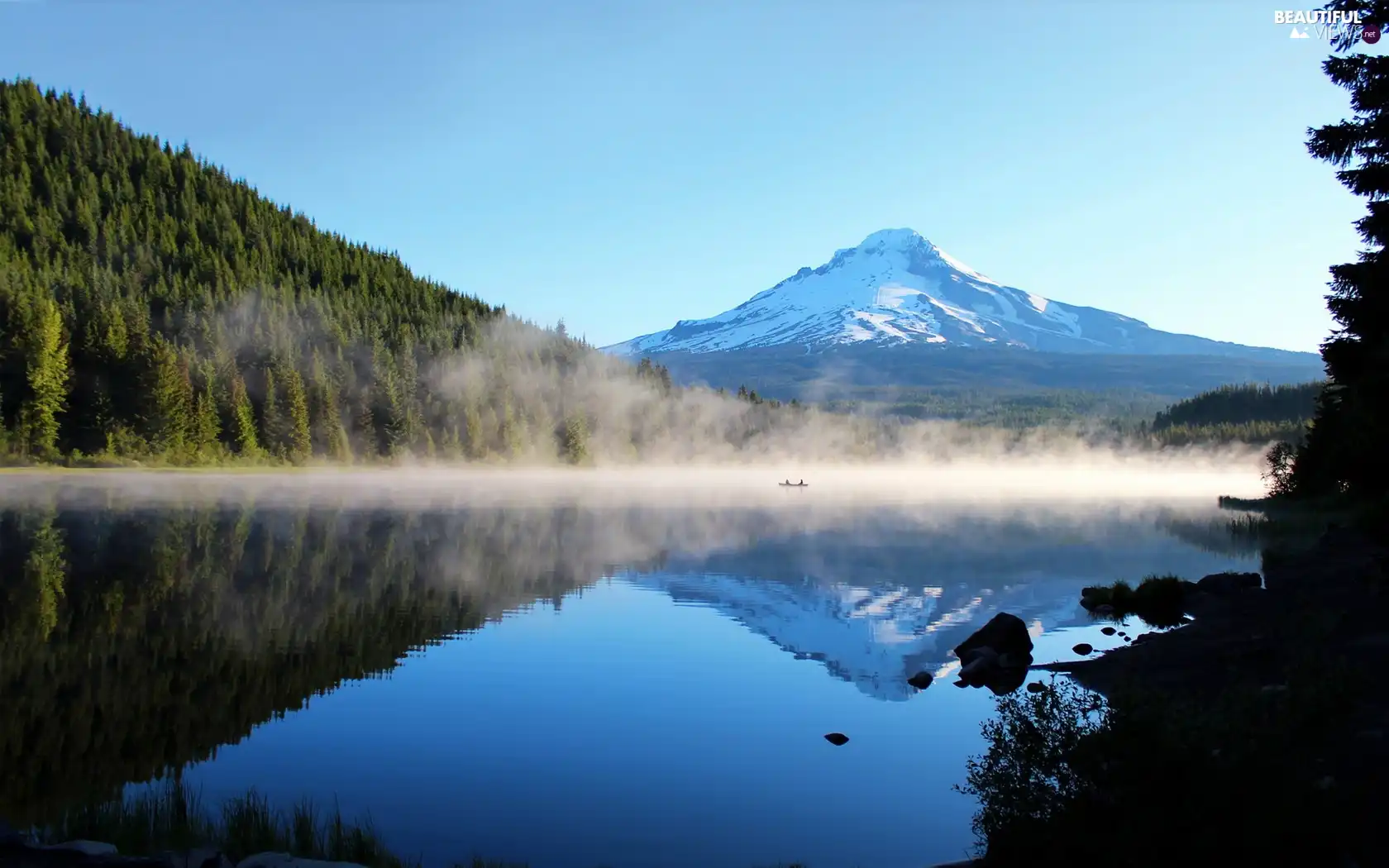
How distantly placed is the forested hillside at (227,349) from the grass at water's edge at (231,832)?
9822 cm

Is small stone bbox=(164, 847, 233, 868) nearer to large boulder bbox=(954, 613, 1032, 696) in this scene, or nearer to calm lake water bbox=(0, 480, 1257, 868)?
calm lake water bbox=(0, 480, 1257, 868)

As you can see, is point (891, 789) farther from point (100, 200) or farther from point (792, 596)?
point (100, 200)

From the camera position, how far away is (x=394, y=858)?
41.0 feet

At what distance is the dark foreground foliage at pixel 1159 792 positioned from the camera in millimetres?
8984

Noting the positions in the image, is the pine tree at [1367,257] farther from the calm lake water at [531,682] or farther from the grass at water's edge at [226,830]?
the grass at water's edge at [226,830]

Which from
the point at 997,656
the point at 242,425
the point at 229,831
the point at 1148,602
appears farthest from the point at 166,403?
the point at 229,831

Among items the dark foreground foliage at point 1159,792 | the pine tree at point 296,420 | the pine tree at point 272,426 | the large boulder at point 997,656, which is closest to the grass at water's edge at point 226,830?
the dark foreground foliage at point 1159,792

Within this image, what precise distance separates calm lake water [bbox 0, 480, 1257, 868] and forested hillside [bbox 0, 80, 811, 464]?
5508cm

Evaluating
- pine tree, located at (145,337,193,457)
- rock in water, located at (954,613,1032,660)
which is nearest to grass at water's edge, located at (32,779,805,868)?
rock in water, located at (954,613,1032,660)

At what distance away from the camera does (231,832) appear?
1286 cm

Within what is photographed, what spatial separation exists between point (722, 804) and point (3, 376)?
10586 centimetres

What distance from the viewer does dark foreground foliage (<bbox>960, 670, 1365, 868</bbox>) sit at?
8.98m

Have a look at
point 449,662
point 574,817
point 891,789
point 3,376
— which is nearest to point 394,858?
point 574,817

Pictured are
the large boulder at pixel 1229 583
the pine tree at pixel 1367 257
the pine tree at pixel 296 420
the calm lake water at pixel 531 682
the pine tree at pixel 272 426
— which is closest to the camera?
the calm lake water at pixel 531 682
